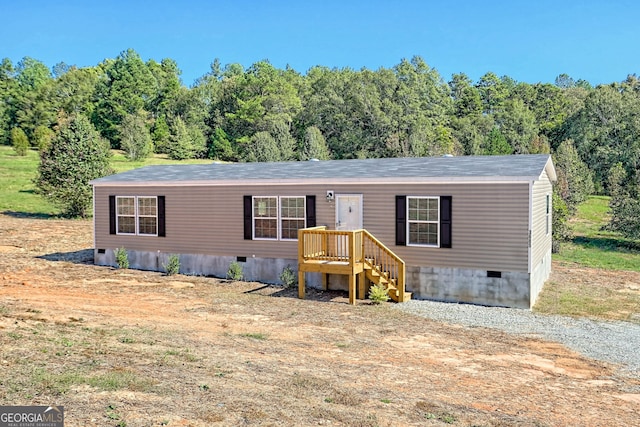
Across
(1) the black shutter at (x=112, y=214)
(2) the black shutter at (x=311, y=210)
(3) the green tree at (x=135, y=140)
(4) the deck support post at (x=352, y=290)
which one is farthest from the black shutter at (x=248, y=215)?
(3) the green tree at (x=135, y=140)

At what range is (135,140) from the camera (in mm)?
54312

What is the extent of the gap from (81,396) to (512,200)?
11245 mm

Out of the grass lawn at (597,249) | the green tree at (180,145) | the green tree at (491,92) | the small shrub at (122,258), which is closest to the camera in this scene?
the small shrub at (122,258)

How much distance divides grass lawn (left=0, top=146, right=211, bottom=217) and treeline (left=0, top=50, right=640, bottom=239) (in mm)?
2003

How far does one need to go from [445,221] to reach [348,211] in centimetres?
288

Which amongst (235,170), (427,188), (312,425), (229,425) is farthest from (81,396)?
(235,170)

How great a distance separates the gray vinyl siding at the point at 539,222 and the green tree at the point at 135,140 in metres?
42.5

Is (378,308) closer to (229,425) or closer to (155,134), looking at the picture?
(229,425)

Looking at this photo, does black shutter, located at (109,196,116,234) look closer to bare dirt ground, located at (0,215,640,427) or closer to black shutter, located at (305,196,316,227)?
bare dirt ground, located at (0,215,640,427)

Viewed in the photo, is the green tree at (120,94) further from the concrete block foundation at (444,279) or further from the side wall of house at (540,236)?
the side wall of house at (540,236)

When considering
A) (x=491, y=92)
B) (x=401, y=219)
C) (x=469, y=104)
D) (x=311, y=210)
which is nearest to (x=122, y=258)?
(x=311, y=210)

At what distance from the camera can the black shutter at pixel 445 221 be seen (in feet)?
49.9

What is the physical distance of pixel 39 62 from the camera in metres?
94.1

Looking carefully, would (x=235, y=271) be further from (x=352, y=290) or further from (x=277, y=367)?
(x=277, y=367)
